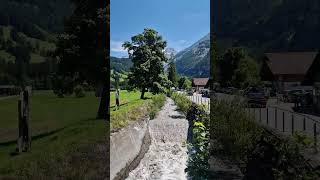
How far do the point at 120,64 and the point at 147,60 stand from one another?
39 cm

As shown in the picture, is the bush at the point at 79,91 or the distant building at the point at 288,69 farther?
the bush at the point at 79,91

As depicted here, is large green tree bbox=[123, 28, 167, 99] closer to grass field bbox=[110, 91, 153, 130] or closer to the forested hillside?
grass field bbox=[110, 91, 153, 130]

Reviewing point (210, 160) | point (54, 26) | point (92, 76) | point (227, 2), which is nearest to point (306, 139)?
point (210, 160)

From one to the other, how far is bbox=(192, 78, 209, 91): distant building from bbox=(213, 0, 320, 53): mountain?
0.49 metres

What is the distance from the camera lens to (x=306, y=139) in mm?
5273

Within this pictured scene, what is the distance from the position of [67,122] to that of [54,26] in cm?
142

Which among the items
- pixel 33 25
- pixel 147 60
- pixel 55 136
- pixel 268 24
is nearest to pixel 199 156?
pixel 147 60

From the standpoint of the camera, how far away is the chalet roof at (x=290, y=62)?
515 centimetres

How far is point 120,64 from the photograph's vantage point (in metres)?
5.83

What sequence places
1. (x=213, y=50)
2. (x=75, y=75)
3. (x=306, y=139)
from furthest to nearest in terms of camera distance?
(x=75, y=75) → (x=213, y=50) → (x=306, y=139)

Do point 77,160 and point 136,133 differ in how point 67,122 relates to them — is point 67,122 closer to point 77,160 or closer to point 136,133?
point 77,160

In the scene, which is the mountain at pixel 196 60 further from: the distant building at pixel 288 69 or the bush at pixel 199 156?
the distant building at pixel 288 69

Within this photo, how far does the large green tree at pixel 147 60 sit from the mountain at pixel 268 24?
81 cm

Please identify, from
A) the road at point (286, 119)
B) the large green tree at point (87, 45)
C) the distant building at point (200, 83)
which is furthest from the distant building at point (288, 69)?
the large green tree at point (87, 45)
